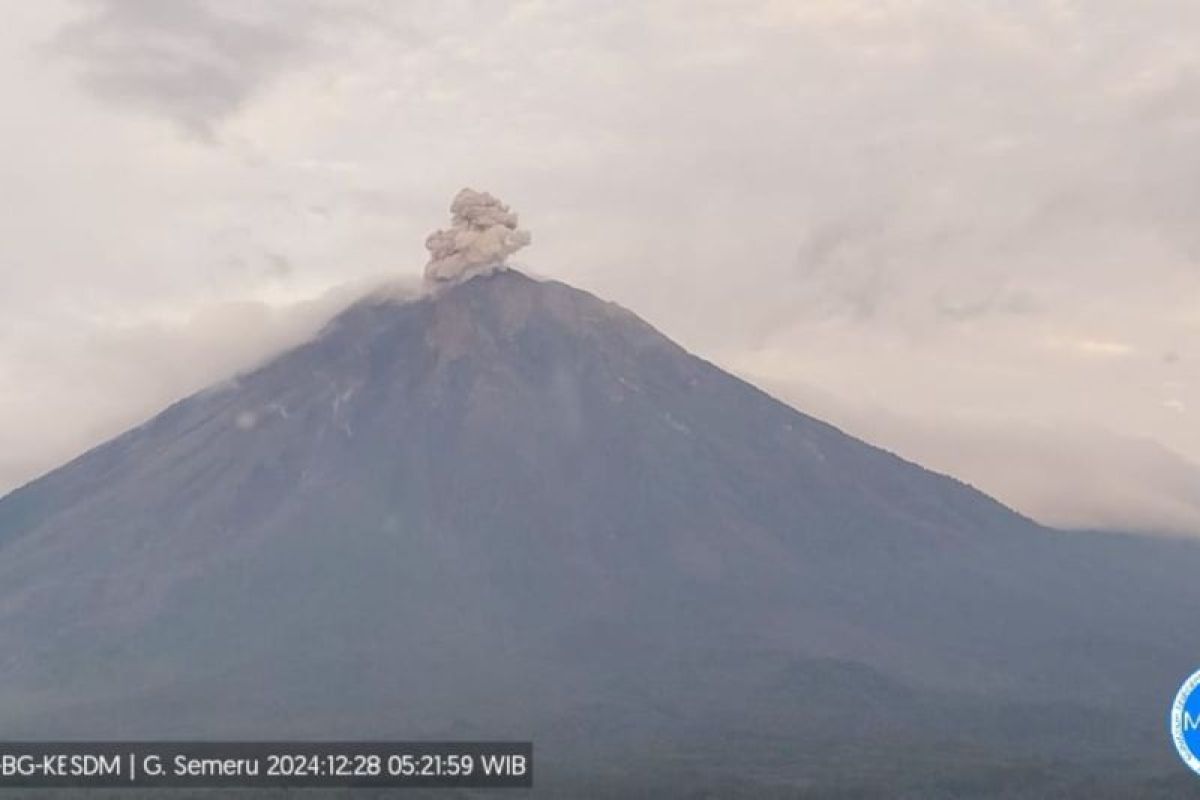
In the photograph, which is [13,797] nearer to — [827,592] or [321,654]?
[321,654]

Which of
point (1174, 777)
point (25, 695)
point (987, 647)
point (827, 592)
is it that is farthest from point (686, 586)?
point (1174, 777)

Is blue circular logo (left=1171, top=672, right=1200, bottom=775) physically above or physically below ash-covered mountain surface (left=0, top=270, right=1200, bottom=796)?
below
